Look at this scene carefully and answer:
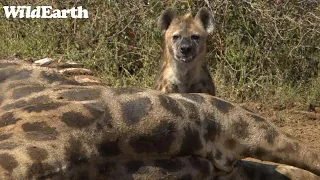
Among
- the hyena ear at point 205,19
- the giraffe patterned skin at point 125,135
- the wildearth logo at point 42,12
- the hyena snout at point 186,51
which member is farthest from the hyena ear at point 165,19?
the giraffe patterned skin at point 125,135

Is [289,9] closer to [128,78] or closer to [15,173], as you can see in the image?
[128,78]

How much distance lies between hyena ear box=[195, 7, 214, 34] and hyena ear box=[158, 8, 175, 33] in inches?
10.3

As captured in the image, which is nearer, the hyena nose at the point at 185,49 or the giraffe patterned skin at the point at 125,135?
the giraffe patterned skin at the point at 125,135

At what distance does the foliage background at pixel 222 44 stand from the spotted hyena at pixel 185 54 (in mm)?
328

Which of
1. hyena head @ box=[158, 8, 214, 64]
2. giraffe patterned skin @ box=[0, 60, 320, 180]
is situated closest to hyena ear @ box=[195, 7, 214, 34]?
hyena head @ box=[158, 8, 214, 64]

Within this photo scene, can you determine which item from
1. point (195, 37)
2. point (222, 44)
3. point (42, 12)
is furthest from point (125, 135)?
point (42, 12)

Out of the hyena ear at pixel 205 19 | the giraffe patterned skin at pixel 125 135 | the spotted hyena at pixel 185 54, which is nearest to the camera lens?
the giraffe patterned skin at pixel 125 135

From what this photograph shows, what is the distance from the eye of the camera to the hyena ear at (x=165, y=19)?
6.79 m

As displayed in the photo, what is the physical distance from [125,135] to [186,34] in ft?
Answer: 12.6

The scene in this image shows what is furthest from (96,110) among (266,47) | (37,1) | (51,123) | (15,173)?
(37,1)

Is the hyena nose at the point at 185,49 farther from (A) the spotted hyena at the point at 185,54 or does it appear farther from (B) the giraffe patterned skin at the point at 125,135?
(B) the giraffe patterned skin at the point at 125,135

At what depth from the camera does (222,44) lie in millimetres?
7152

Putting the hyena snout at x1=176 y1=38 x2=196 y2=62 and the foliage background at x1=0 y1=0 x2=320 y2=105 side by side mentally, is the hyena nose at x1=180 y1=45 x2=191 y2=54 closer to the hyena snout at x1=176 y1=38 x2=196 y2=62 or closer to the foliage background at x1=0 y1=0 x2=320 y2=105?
the hyena snout at x1=176 y1=38 x2=196 y2=62

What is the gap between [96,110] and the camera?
9.68 ft
